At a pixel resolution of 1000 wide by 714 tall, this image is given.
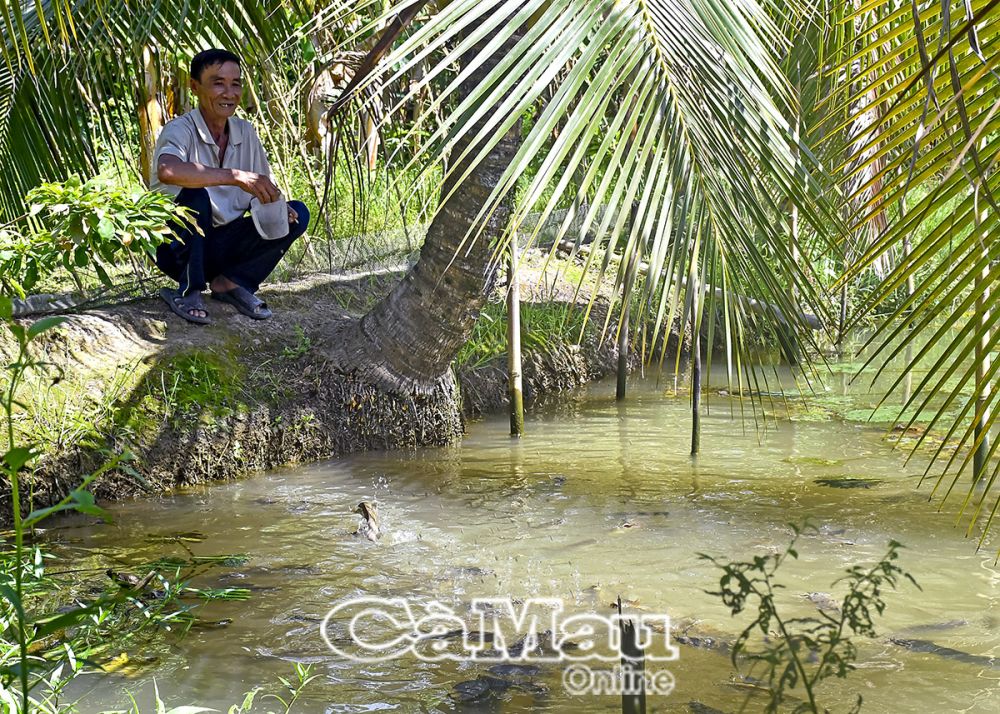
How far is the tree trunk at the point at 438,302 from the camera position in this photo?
5242 millimetres

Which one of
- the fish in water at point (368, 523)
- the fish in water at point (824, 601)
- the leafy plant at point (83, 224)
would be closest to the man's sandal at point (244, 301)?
the fish in water at point (368, 523)

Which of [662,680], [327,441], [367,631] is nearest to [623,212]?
[662,680]

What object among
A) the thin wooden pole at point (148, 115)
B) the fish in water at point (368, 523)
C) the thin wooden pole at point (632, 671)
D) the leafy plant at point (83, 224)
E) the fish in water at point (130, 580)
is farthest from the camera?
the thin wooden pole at point (148, 115)

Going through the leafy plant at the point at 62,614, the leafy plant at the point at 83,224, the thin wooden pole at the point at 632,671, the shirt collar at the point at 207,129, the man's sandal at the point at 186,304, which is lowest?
the leafy plant at the point at 62,614

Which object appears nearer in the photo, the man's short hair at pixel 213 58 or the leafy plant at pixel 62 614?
the leafy plant at pixel 62 614

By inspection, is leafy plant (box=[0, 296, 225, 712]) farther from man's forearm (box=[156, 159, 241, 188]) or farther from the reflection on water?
man's forearm (box=[156, 159, 241, 188])

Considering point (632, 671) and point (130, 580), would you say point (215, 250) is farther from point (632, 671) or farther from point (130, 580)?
point (632, 671)

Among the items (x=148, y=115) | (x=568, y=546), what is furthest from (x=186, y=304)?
(x=568, y=546)

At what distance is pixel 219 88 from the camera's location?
17.5ft

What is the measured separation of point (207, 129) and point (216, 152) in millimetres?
126

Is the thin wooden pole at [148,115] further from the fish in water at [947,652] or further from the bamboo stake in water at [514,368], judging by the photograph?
the fish in water at [947,652]

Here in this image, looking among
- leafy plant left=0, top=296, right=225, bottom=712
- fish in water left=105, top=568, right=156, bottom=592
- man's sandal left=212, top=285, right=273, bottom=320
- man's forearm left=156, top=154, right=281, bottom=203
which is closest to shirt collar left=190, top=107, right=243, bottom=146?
man's forearm left=156, top=154, right=281, bottom=203

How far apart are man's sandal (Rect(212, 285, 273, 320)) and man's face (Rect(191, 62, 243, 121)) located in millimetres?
980

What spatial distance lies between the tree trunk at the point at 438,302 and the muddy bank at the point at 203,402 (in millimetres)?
152
